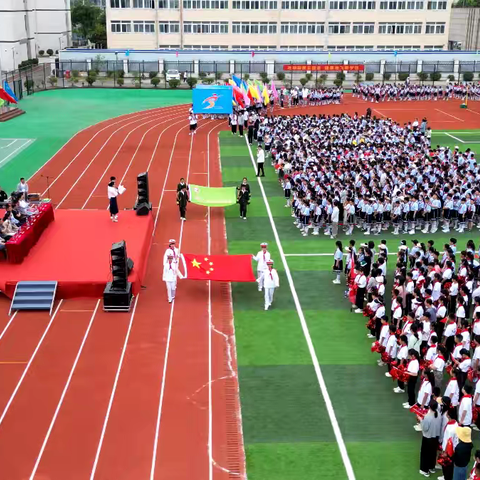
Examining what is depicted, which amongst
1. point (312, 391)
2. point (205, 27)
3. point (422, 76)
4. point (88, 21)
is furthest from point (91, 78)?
point (312, 391)

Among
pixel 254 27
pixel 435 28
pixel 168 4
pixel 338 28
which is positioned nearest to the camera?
pixel 168 4

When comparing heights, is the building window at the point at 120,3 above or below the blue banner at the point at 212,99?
above

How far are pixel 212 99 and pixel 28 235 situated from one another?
23822 mm

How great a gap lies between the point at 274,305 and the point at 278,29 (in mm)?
60191

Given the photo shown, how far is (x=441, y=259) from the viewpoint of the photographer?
61.4 ft

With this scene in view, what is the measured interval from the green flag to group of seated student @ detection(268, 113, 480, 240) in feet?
7.52

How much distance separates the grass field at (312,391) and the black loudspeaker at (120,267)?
9.47 ft

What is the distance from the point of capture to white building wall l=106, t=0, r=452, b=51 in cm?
7212

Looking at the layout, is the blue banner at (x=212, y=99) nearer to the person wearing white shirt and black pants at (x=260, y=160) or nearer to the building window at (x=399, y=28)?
the person wearing white shirt and black pants at (x=260, y=160)

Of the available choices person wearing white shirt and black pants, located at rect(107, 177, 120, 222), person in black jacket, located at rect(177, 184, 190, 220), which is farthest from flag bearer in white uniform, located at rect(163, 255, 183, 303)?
person in black jacket, located at rect(177, 184, 190, 220)

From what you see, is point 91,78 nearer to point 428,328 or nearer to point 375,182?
point 375,182

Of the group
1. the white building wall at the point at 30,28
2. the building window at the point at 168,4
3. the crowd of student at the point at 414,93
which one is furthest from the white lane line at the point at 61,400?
the building window at the point at 168,4

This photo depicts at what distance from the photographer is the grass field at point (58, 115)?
32219 millimetres

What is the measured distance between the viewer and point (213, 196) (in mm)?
24766
